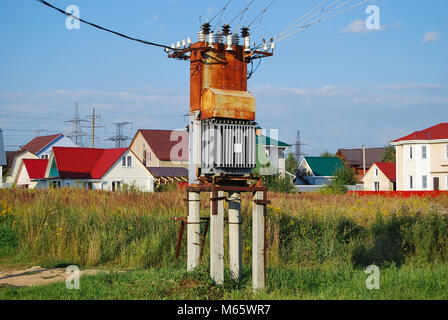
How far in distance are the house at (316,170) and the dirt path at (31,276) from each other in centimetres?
7032

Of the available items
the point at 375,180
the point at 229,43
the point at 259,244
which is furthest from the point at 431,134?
the point at 259,244

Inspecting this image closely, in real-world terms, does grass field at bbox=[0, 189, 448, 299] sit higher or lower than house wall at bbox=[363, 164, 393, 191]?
lower

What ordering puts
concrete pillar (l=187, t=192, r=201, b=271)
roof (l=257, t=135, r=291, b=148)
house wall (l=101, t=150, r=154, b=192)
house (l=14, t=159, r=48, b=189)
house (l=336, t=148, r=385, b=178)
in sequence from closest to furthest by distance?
concrete pillar (l=187, t=192, r=201, b=271), house wall (l=101, t=150, r=154, b=192), house (l=14, t=159, r=48, b=189), roof (l=257, t=135, r=291, b=148), house (l=336, t=148, r=385, b=178)

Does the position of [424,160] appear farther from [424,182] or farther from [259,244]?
[259,244]

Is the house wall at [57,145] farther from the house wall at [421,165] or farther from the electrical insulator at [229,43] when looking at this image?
the electrical insulator at [229,43]

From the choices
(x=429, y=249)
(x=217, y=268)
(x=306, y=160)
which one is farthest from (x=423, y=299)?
(x=306, y=160)

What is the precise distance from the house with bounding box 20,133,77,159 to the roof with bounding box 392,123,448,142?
52278 mm

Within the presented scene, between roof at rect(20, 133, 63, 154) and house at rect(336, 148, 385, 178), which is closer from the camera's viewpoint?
roof at rect(20, 133, 63, 154)

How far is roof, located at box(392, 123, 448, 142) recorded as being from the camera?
53125mm

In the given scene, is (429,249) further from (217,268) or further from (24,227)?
(24,227)

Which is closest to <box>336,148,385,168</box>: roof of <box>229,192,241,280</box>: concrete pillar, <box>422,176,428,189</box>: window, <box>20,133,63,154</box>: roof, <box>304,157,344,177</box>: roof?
<box>304,157,344,177</box>: roof

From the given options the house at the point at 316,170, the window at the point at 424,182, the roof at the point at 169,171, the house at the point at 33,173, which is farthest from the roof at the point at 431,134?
the house at the point at 33,173

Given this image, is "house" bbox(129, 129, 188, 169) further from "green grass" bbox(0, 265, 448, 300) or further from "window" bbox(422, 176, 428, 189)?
"green grass" bbox(0, 265, 448, 300)

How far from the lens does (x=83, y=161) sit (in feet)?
171
